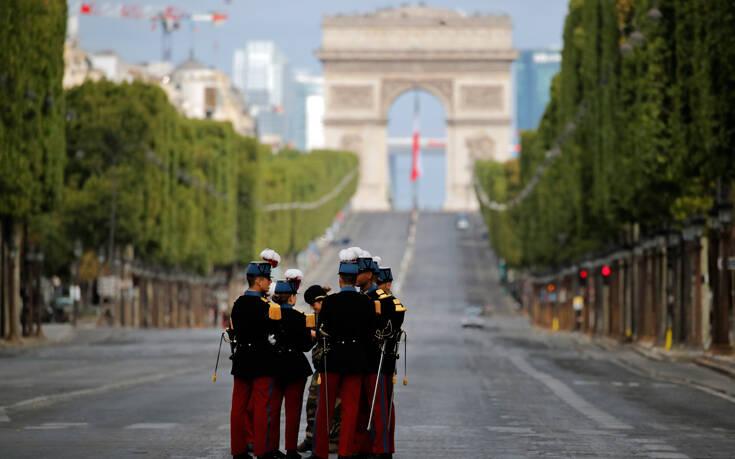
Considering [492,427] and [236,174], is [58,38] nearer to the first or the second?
[492,427]

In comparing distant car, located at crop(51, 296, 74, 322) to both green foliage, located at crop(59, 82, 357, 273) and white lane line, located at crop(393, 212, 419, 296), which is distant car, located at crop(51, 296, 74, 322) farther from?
white lane line, located at crop(393, 212, 419, 296)

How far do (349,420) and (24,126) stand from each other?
50.0m

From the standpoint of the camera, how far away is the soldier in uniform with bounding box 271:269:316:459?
20.1 meters

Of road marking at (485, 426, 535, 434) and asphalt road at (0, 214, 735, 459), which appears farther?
road marking at (485, 426, 535, 434)

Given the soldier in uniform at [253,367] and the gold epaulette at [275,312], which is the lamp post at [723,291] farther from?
the gold epaulette at [275,312]

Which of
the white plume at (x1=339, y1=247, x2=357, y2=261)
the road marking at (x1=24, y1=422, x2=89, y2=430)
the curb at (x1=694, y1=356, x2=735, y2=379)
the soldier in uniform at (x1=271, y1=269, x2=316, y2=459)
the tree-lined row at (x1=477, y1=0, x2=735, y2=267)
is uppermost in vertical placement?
the tree-lined row at (x1=477, y1=0, x2=735, y2=267)

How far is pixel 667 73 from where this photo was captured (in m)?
61.2

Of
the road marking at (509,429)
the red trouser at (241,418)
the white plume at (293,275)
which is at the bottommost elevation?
the road marking at (509,429)

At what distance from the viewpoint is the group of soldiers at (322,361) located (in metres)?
19.6

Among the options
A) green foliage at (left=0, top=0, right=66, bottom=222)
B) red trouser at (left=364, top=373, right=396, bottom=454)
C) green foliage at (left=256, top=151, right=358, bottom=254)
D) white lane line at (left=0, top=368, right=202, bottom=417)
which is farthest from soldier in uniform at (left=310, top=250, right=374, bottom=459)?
green foliage at (left=256, top=151, right=358, bottom=254)

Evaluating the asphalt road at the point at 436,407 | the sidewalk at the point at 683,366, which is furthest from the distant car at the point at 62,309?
the sidewalk at the point at 683,366

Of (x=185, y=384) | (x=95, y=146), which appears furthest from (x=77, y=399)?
(x=95, y=146)

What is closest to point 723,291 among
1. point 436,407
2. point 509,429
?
point 436,407

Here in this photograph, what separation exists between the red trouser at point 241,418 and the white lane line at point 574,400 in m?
7.57
